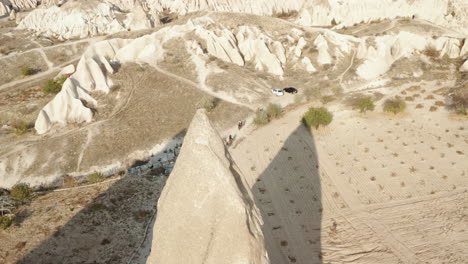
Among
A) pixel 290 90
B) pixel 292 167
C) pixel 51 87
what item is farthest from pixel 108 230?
pixel 51 87

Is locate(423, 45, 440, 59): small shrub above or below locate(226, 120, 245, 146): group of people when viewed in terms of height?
above

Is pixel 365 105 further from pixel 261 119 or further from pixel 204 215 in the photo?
pixel 204 215

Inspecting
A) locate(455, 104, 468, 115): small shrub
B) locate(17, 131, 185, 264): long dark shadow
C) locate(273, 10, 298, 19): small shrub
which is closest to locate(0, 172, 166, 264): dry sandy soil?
locate(17, 131, 185, 264): long dark shadow

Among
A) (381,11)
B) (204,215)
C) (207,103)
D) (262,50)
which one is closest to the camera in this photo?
(204,215)

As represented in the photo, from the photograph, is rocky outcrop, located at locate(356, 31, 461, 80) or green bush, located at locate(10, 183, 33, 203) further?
rocky outcrop, located at locate(356, 31, 461, 80)

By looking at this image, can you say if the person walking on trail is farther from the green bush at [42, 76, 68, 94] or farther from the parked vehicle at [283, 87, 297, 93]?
the green bush at [42, 76, 68, 94]

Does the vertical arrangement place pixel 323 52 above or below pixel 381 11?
below

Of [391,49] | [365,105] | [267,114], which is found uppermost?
[391,49]

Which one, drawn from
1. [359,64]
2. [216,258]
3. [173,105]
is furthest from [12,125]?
[359,64]
